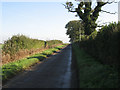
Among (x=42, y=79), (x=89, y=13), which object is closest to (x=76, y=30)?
(x=89, y=13)

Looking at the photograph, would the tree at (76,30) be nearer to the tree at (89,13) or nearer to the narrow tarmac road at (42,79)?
the tree at (89,13)

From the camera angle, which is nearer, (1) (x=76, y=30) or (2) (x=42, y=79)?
(2) (x=42, y=79)

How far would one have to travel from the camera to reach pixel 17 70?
12.8 m

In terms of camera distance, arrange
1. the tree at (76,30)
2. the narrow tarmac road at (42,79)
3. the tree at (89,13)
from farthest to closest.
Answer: the tree at (76,30)
the tree at (89,13)
the narrow tarmac road at (42,79)

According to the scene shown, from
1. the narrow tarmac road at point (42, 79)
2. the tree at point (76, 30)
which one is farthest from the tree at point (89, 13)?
the tree at point (76, 30)

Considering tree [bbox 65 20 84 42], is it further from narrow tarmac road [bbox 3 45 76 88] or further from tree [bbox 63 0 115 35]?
narrow tarmac road [bbox 3 45 76 88]

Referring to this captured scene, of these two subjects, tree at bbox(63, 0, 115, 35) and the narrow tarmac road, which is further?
tree at bbox(63, 0, 115, 35)

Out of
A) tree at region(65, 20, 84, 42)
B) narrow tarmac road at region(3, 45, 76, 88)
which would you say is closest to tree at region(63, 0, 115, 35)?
narrow tarmac road at region(3, 45, 76, 88)

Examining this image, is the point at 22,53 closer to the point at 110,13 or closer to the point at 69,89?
the point at 69,89

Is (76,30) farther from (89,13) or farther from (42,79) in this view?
(42,79)

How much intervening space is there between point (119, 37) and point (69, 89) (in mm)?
3441

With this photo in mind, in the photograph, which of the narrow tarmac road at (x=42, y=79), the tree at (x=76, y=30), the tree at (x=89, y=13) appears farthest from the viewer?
the tree at (x=76, y=30)

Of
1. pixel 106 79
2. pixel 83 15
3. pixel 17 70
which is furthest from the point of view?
pixel 83 15

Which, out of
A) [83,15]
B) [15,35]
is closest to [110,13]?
[83,15]
